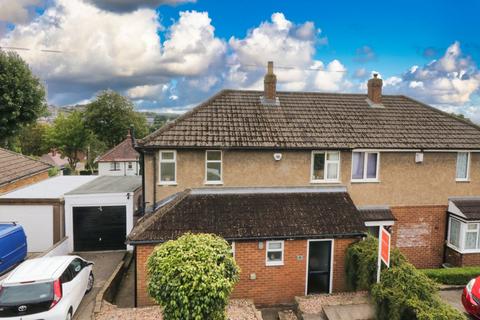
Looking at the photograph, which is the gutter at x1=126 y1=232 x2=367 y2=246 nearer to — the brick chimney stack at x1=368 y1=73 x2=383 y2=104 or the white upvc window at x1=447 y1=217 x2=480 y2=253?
the white upvc window at x1=447 y1=217 x2=480 y2=253

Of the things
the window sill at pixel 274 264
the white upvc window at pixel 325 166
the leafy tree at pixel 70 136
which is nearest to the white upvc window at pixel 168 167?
the window sill at pixel 274 264

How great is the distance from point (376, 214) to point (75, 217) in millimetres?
13603

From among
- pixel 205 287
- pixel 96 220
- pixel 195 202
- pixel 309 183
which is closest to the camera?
pixel 205 287

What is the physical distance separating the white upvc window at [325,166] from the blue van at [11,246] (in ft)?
40.1

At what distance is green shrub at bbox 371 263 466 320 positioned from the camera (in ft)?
24.2

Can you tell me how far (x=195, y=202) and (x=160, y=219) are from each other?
5.18ft

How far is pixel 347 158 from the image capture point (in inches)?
552

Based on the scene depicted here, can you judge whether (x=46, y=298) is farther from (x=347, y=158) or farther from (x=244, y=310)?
(x=347, y=158)

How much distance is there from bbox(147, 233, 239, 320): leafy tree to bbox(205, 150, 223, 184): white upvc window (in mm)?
5641

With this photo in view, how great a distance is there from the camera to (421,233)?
14555 millimetres

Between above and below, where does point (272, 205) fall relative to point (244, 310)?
above

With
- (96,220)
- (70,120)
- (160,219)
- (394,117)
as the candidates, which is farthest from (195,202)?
(70,120)

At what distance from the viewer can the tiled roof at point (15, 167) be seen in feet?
58.3

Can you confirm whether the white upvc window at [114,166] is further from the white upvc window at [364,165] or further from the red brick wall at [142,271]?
the white upvc window at [364,165]
